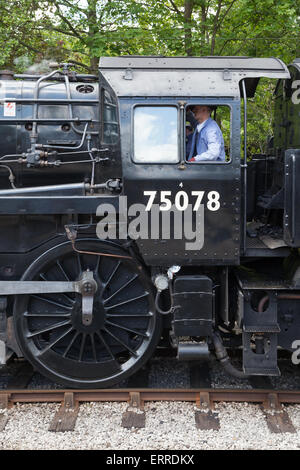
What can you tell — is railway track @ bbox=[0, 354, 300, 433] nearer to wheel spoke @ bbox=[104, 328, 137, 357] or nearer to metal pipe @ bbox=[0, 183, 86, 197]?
wheel spoke @ bbox=[104, 328, 137, 357]

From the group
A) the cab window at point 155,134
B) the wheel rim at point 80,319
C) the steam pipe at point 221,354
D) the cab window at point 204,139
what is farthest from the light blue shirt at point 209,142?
the steam pipe at point 221,354

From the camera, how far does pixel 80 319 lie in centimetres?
498

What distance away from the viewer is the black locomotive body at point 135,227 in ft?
14.9

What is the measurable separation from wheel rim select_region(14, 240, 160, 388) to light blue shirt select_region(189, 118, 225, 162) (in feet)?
4.37

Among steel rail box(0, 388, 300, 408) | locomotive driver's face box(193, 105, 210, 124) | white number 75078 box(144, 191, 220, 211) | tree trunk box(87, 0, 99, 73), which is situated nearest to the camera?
white number 75078 box(144, 191, 220, 211)

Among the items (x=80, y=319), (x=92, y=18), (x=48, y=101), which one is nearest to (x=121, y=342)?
(x=80, y=319)

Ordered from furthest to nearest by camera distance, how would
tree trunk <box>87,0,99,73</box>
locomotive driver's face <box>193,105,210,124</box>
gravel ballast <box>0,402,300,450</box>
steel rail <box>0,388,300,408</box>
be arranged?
1. tree trunk <box>87,0,99,73</box>
2. steel rail <box>0,388,300,408</box>
3. locomotive driver's face <box>193,105,210,124</box>
4. gravel ballast <box>0,402,300,450</box>

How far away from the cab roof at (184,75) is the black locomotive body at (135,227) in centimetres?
1

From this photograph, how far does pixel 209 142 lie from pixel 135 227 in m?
1.12

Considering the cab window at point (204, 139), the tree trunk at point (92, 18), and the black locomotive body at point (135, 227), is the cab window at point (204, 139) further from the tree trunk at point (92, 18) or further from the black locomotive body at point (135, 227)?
the tree trunk at point (92, 18)

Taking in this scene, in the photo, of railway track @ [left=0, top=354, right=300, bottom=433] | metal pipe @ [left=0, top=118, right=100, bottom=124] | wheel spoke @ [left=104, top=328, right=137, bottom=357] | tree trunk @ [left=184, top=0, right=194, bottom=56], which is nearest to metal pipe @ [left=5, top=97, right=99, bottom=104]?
metal pipe @ [left=0, top=118, right=100, bottom=124]

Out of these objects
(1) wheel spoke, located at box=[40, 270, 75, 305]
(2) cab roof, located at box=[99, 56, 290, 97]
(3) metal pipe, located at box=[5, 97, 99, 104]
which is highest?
(2) cab roof, located at box=[99, 56, 290, 97]

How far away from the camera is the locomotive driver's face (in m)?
4.77
